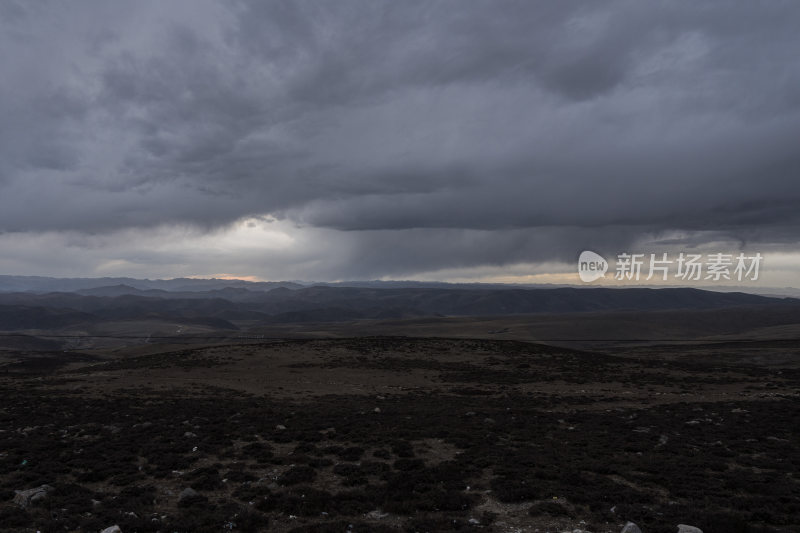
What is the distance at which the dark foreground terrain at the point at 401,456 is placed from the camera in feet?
40.4

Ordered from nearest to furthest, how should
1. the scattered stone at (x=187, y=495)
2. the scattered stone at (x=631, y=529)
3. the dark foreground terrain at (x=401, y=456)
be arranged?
the scattered stone at (x=631, y=529)
the dark foreground terrain at (x=401, y=456)
the scattered stone at (x=187, y=495)

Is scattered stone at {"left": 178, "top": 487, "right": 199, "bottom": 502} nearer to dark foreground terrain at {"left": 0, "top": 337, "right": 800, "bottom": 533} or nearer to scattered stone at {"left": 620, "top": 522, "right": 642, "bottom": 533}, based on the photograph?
dark foreground terrain at {"left": 0, "top": 337, "right": 800, "bottom": 533}

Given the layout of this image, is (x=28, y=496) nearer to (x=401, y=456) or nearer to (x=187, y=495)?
(x=187, y=495)

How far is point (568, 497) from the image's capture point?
13.3m

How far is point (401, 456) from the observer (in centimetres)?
1841

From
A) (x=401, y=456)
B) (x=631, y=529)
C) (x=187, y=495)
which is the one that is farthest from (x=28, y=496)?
(x=631, y=529)

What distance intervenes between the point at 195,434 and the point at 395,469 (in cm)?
1168

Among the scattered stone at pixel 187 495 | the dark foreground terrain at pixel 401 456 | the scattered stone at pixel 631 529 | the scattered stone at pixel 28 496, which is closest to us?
the scattered stone at pixel 631 529

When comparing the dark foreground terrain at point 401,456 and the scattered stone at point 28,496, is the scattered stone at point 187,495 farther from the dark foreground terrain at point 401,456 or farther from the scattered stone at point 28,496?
the scattered stone at point 28,496

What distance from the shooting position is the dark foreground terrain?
484 inches

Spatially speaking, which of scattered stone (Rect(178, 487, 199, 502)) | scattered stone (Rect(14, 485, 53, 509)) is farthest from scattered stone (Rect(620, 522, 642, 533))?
scattered stone (Rect(14, 485, 53, 509))

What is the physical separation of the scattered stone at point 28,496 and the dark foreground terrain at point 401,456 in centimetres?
8

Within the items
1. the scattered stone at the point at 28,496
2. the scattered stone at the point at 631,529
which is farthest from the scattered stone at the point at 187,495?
the scattered stone at the point at 631,529

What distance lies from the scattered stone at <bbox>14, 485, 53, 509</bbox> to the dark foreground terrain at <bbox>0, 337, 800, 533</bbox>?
0.28ft
